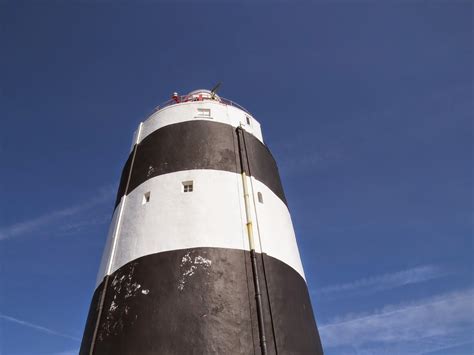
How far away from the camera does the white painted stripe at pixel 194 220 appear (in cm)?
973

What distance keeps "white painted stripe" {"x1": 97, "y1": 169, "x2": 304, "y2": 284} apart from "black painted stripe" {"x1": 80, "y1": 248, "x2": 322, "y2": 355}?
37 cm

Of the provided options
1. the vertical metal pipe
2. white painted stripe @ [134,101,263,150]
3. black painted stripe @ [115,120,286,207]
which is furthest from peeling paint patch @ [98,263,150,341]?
white painted stripe @ [134,101,263,150]

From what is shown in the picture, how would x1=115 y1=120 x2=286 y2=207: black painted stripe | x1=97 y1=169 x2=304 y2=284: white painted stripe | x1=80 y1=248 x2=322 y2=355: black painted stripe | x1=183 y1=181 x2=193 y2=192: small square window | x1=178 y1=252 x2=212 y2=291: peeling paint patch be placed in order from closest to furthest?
x1=80 y1=248 x2=322 y2=355: black painted stripe < x1=178 y1=252 x2=212 y2=291: peeling paint patch < x1=97 y1=169 x2=304 y2=284: white painted stripe < x1=183 y1=181 x2=193 y2=192: small square window < x1=115 y1=120 x2=286 y2=207: black painted stripe

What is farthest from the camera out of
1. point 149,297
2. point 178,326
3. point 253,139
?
A: point 253,139

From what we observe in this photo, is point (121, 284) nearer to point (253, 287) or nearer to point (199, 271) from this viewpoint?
point (199, 271)

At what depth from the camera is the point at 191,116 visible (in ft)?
44.5

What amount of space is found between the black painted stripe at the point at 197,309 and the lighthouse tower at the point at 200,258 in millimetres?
25

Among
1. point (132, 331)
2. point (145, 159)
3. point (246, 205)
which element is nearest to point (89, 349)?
point (132, 331)

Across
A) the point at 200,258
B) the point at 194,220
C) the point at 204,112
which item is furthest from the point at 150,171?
the point at 200,258

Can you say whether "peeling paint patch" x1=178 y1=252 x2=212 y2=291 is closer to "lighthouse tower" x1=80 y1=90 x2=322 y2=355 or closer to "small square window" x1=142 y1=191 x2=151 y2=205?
"lighthouse tower" x1=80 y1=90 x2=322 y2=355

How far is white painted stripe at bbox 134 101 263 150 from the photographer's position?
13.6 metres

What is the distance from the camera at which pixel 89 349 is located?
8789mm

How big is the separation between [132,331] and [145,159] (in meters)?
6.31

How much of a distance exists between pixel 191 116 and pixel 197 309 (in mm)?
7666
